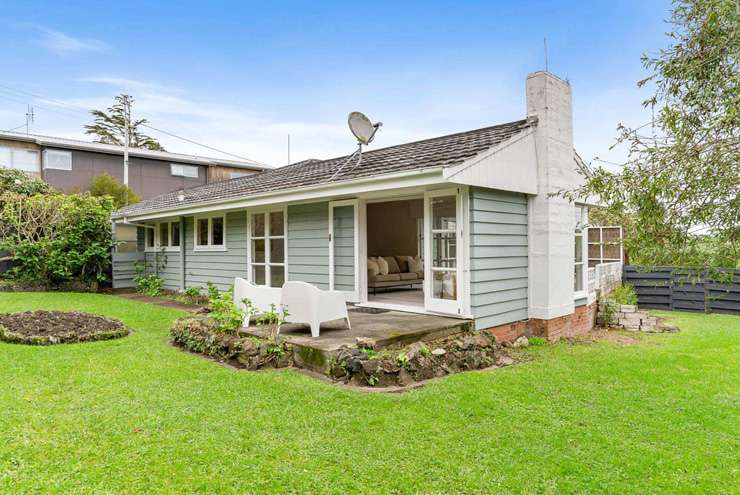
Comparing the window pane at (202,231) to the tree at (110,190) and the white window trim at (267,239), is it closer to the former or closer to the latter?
the white window trim at (267,239)

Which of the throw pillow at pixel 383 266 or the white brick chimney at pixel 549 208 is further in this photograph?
the throw pillow at pixel 383 266

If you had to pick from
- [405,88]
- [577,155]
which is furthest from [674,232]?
[405,88]

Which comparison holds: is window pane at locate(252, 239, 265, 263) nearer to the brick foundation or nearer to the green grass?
the green grass

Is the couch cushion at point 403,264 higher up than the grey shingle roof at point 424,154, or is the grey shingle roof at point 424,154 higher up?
the grey shingle roof at point 424,154

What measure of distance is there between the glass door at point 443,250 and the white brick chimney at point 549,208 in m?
1.68

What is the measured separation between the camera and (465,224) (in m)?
6.55

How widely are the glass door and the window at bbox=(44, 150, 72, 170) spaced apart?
21.7 meters

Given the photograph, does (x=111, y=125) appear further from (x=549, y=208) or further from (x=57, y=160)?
(x=549, y=208)

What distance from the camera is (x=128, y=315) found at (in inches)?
363

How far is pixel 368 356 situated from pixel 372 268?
5.19 meters

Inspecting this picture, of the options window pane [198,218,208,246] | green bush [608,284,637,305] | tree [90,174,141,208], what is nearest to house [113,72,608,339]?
window pane [198,218,208,246]

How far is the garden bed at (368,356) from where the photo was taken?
16.0 ft

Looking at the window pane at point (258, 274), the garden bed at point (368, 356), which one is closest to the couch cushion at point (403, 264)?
the window pane at point (258, 274)

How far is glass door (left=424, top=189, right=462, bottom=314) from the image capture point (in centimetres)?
670
